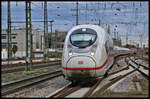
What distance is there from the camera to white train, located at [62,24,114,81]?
44.3 feet

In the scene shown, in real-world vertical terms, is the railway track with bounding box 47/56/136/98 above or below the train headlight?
below

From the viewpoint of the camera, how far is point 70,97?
36.0ft

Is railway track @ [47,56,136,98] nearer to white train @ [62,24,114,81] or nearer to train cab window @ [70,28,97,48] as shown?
white train @ [62,24,114,81]

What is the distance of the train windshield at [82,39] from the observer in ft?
46.5

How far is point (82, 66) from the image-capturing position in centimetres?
1343

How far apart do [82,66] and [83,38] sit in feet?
5.78

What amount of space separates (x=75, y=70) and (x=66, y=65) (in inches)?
22.9

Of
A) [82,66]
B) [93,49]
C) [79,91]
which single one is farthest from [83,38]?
[79,91]

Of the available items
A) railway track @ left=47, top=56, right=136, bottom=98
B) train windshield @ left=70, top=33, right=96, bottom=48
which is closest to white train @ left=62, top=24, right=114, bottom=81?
train windshield @ left=70, top=33, right=96, bottom=48

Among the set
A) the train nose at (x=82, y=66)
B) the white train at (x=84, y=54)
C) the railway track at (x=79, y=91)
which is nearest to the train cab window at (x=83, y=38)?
the white train at (x=84, y=54)

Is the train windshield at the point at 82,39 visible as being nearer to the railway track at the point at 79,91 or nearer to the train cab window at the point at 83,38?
the train cab window at the point at 83,38

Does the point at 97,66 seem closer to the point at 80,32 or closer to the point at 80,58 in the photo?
the point at 80,58

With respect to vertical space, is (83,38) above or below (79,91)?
above

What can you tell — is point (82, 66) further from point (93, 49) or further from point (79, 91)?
point (79, 91)
